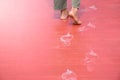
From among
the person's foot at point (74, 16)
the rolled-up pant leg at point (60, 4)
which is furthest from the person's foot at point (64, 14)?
the person's foot at point (74, 16)

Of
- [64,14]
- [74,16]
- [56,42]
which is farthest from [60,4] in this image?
[56,42]

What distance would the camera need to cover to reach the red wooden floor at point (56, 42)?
7.28ft

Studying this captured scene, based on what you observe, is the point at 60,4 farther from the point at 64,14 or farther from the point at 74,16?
the point at 74,16

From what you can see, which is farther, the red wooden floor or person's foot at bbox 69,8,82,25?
person's foot at bbox 69,8,82,25

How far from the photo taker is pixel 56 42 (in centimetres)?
256

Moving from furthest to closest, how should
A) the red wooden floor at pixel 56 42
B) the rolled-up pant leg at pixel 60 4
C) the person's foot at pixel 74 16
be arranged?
the rolled-up pant leg at pixel 60 4, the person's foot at pixel 74 16, the red wooden floor at pixel 56 42

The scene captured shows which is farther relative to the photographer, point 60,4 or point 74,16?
point 60,4

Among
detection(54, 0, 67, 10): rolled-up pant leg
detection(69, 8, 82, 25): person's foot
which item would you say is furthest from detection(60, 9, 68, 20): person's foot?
detection(69, 8, 82, 25): person's foot

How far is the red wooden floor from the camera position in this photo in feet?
7.28

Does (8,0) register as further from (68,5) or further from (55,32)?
(55,32)

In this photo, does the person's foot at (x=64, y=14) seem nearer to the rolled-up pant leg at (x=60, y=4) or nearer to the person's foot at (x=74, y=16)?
the rolled-up pant leg at (x=60, y=4)

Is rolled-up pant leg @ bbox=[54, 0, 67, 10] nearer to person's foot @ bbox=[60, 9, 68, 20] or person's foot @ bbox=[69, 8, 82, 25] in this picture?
person's foot @ bbox=[60, 9, 68, 20]

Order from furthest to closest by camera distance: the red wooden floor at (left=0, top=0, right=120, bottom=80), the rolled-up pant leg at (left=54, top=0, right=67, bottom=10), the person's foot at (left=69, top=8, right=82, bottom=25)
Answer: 1. the rolled-up pant leg at (left=54, top=0, right=67, bottom=10)
2. the person's foot at (left=69, top=8, right=82, bottom=25)
3. the red wooden floor at (left=0, top=0, right=120, bottom=80)

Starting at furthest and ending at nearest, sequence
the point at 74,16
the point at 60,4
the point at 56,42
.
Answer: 1. the point at 60,4
2. the point at 74,16
3. the point at 56,42
